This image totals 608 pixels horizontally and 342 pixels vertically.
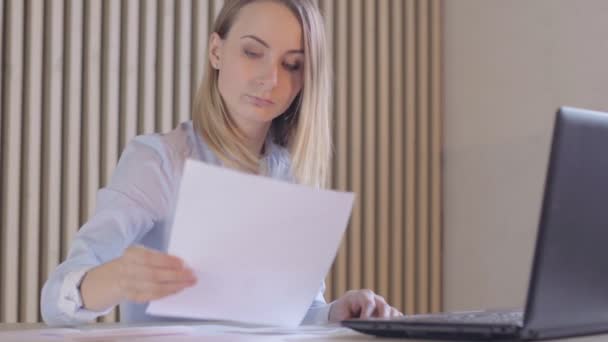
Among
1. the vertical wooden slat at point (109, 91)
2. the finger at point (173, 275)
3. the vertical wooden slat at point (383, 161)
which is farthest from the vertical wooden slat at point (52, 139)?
the finger at point (173, 275)

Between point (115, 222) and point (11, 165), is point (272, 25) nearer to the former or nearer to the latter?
point (115, 222)

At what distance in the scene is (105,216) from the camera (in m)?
1.61

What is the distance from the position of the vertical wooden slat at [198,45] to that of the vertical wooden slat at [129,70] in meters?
0.21

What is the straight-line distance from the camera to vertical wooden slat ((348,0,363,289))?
3.36 m

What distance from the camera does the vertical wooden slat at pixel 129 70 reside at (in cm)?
287

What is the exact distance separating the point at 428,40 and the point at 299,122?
176 cm

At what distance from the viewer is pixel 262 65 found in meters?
1.81

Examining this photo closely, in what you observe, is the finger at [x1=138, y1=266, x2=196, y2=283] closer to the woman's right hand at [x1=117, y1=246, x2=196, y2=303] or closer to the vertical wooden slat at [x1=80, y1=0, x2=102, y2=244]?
the woman's right hand at [x1=117, y1=246, x2=196, y2=303]

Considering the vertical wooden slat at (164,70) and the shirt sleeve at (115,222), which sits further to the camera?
the vertical wooden slat at (164,70)

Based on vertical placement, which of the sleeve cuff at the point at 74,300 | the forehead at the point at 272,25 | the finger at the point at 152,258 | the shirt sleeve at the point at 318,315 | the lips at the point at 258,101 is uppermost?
the forehead at the point at 272,25

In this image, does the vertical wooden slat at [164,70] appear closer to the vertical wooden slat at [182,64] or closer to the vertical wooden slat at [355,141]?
the vertical wooden slat at [182,64]

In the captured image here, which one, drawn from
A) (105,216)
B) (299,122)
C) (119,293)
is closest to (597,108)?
(299,122)

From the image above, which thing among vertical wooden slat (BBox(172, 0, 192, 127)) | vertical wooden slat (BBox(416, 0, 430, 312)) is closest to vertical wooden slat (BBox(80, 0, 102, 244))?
vertical wooden slat (BBox(172, 0, 192, 127))

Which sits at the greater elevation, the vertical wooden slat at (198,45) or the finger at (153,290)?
the vertical wooden slat at (198,45)
